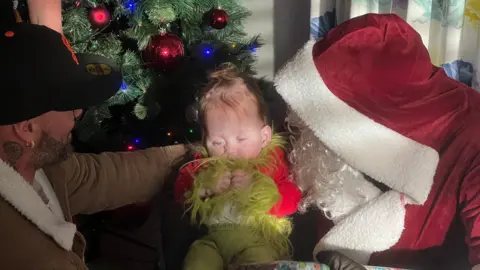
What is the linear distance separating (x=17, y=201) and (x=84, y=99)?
0.23 metres

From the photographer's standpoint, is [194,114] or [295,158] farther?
[194,114]

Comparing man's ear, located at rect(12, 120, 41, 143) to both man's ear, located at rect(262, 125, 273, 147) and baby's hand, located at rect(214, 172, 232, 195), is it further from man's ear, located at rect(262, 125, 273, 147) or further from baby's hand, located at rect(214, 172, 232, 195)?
man's ear, located at rect(262, 125, 273, 147)

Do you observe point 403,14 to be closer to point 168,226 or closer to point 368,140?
point 368,140

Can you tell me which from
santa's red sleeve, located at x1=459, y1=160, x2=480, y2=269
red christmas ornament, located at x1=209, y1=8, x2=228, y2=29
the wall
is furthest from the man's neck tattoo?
the wall

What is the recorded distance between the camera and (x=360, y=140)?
1178 mm

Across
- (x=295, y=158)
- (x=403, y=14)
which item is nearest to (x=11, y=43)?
(x=295, y=158)

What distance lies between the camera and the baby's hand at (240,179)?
4.44 ft

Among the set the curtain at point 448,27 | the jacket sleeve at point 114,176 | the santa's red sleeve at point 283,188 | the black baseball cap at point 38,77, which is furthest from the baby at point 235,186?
the curtain at point 448,27

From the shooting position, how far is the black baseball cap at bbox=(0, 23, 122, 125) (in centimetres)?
100

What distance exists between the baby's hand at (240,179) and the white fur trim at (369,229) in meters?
0.23

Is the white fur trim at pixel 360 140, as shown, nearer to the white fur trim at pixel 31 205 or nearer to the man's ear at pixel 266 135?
the man's ear at pixel 266 135

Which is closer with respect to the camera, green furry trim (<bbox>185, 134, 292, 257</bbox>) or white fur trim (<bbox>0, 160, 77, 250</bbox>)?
white fur trim (<bbox>0, 160, 77, 250</bbox>)

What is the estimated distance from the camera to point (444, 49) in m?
1.64

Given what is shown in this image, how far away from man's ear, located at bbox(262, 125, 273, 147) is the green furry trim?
0.04 m
